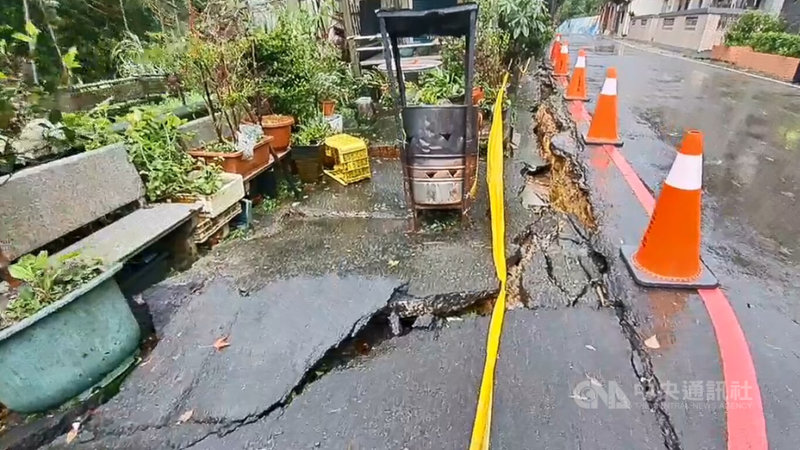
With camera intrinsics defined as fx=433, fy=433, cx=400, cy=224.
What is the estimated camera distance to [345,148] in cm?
465

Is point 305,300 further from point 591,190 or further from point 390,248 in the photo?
point 591,190

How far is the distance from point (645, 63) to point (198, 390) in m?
16.4

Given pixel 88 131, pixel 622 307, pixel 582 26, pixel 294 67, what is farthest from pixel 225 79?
pixel 582 26

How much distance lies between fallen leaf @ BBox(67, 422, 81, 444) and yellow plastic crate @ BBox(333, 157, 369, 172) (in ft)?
10.6

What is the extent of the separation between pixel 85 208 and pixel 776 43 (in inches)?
646

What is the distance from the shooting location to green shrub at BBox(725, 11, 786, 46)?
1370 cm

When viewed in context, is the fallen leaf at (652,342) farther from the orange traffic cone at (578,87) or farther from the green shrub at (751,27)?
the green shrub at (751,27)

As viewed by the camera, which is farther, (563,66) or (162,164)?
(563,66)

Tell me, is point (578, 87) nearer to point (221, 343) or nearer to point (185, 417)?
point (221, 343)

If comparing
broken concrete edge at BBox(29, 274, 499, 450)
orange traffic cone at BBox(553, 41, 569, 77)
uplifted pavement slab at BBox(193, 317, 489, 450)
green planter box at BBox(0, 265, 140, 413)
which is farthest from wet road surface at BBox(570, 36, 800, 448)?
orange traffic cone at BBox(553, 41, 569, 77)

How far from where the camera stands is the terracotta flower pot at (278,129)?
467 cm

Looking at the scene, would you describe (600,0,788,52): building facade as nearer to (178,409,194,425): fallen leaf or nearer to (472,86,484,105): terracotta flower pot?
(472,86,484,105): terracotta flower pot

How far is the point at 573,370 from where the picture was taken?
2.10m

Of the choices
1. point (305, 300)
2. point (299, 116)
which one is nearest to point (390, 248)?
point (305, 300)
